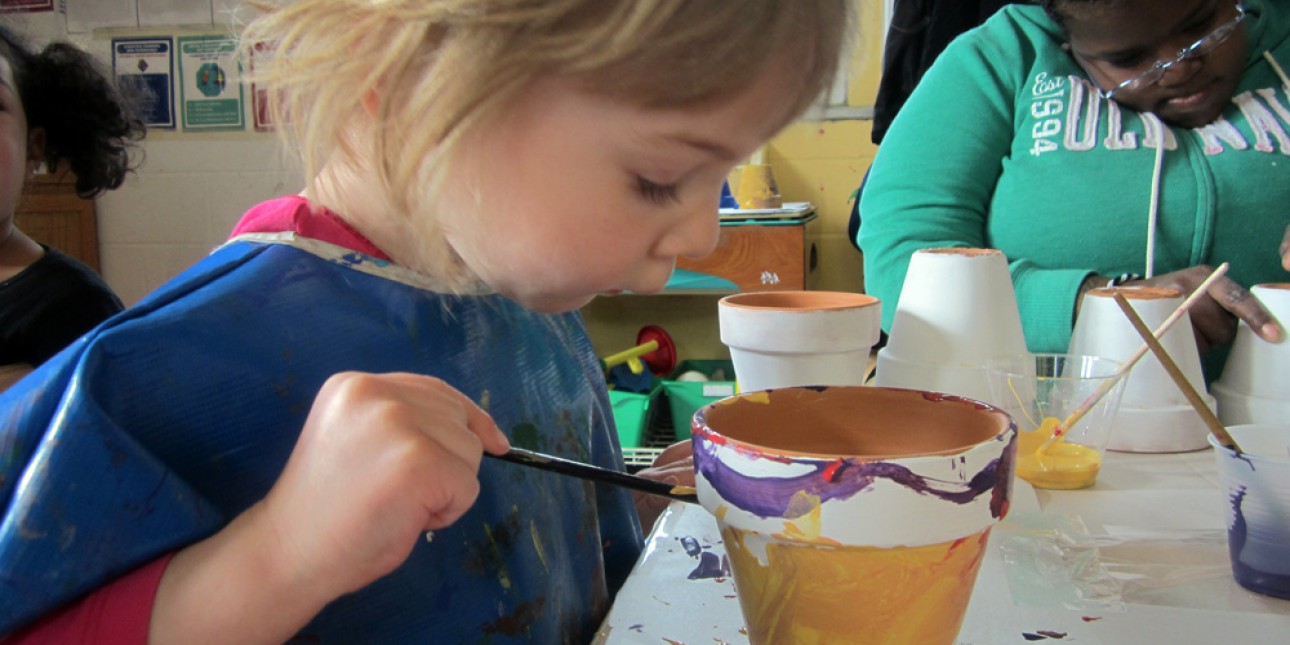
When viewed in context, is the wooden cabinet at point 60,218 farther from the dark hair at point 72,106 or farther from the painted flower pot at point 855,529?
the painted flower pot at point 855,529

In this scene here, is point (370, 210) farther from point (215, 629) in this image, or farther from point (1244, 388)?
point (1244, 388)

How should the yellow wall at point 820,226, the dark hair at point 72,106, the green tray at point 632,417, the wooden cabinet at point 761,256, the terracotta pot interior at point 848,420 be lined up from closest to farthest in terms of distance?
1. the terracotta pot interior at point 848,420
2. the dark hair at point 72,106
3. the green tray at point 632,417
4. the wooden cabinet at point 761,256
5. the yellow wall at point 820,226

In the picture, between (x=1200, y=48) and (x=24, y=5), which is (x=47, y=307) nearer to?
(x=1200, y=48)

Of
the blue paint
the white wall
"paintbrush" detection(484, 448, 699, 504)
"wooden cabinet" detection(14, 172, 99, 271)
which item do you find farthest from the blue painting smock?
"wooden cabinet" detection(14, 172, 99, 271)

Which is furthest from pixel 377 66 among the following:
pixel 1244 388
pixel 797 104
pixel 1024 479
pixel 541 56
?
pixel 1244 388

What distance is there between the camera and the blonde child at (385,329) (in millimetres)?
401

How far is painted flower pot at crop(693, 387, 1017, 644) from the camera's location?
1.25ft

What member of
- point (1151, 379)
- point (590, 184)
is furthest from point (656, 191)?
point (1151, 379)

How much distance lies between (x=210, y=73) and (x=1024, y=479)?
2.61 meters

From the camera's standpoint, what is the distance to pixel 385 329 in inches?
22.8

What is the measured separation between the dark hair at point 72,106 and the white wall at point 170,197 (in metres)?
0.99

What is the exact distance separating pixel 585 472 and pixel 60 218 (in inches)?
112

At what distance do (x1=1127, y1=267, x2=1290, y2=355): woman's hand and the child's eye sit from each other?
595 millimetres

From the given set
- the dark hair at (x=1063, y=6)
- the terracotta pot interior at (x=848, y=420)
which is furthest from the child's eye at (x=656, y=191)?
the dark hair at (x=1063, y=6)
